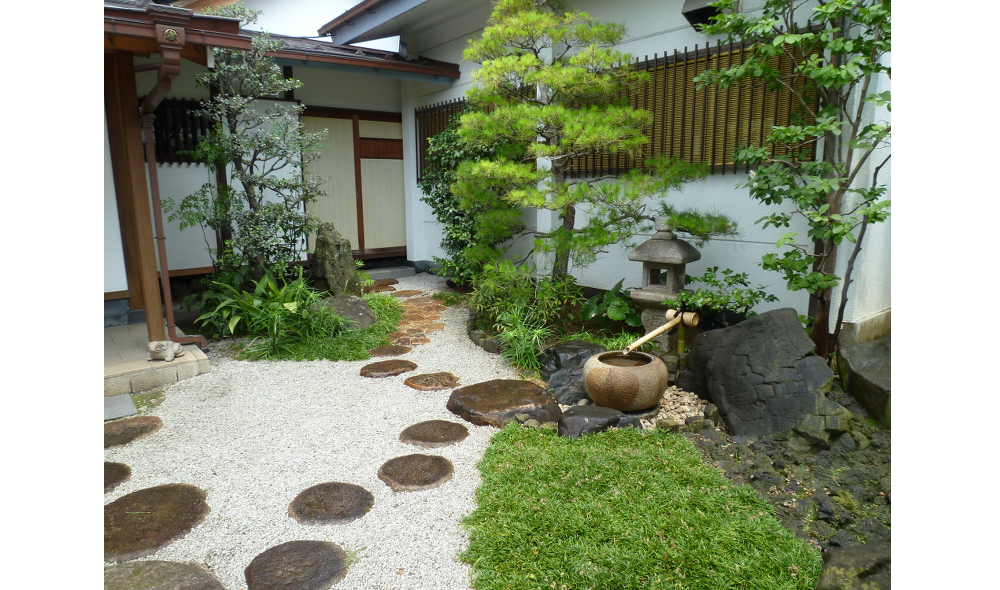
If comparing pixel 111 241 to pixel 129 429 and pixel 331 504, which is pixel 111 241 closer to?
pixel 129 429

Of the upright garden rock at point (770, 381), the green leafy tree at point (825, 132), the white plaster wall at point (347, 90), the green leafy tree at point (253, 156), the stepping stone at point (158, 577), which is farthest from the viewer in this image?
the white plaster wall at point (347, 90)

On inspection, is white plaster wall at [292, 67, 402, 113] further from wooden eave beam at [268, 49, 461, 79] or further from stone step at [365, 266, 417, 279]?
stone step at [365, 266, 417, 279]

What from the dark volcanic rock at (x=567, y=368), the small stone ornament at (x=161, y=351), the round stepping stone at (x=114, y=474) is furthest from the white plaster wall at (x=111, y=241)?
the dark volcanic rock at (x=567, y=368)

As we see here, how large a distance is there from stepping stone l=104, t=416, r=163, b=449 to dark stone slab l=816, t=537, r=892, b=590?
397 centimetres

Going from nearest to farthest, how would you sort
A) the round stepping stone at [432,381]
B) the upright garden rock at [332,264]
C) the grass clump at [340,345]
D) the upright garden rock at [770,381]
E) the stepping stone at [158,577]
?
the stepping stone at [158,577], the upright garden rock at [770,381], the round stepping stone at [432,381], the grass clump at [340,345], the upright garden rock at [332,264]

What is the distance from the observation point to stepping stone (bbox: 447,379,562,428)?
4176 mm

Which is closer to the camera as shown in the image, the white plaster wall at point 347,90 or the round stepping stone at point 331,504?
the round stepping stone at point 331,504

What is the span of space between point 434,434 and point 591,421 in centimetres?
103

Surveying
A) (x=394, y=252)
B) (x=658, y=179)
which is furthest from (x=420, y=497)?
(x=394, y=252)

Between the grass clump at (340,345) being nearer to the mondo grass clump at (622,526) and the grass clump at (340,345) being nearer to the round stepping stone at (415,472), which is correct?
the round stepping stone at (415,472)

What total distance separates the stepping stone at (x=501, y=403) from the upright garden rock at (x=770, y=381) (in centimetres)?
115

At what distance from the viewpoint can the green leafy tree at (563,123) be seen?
5.34 m

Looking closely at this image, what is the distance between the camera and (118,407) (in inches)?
175

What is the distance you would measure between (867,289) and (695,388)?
63.8 inches
